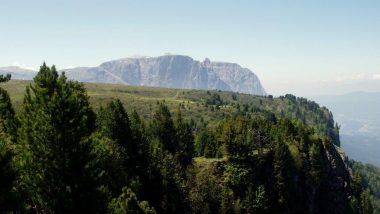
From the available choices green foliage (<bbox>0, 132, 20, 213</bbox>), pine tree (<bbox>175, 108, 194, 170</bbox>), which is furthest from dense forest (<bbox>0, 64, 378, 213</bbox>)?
pine tree (<bbox>175, 108, 194, 170</bbox>)

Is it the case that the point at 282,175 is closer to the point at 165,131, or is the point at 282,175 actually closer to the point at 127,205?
the point at 165,131

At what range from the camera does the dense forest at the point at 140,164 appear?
130 ft

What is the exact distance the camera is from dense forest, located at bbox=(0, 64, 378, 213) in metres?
39.5

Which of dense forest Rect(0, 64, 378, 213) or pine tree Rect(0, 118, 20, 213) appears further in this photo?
dense forest Rect(0, 64, 378, 213)

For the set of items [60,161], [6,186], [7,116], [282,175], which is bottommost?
[282,175]

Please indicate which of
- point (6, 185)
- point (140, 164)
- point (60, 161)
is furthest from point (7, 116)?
point (6, 185)

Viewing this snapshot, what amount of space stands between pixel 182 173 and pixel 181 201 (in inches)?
792

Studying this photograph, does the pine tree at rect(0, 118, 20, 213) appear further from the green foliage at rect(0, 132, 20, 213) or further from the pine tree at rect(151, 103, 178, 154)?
the pine tree at rect(151, 103, 178, 154)

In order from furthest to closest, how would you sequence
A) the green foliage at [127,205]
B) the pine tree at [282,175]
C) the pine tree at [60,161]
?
the pine tree at [282,175], the green foliage at [127,205], the pine tree at [60,161]

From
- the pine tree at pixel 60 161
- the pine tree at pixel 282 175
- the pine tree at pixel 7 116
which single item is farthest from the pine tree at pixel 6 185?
the pine tree at pixel 282 175

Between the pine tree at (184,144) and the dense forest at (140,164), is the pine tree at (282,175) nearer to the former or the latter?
the dense forest at (140,164)

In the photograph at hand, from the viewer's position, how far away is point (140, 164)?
3140 inches

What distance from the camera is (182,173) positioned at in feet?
332

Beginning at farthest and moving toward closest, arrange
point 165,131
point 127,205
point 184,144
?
point 184,144, point 165,131, point 127,205
